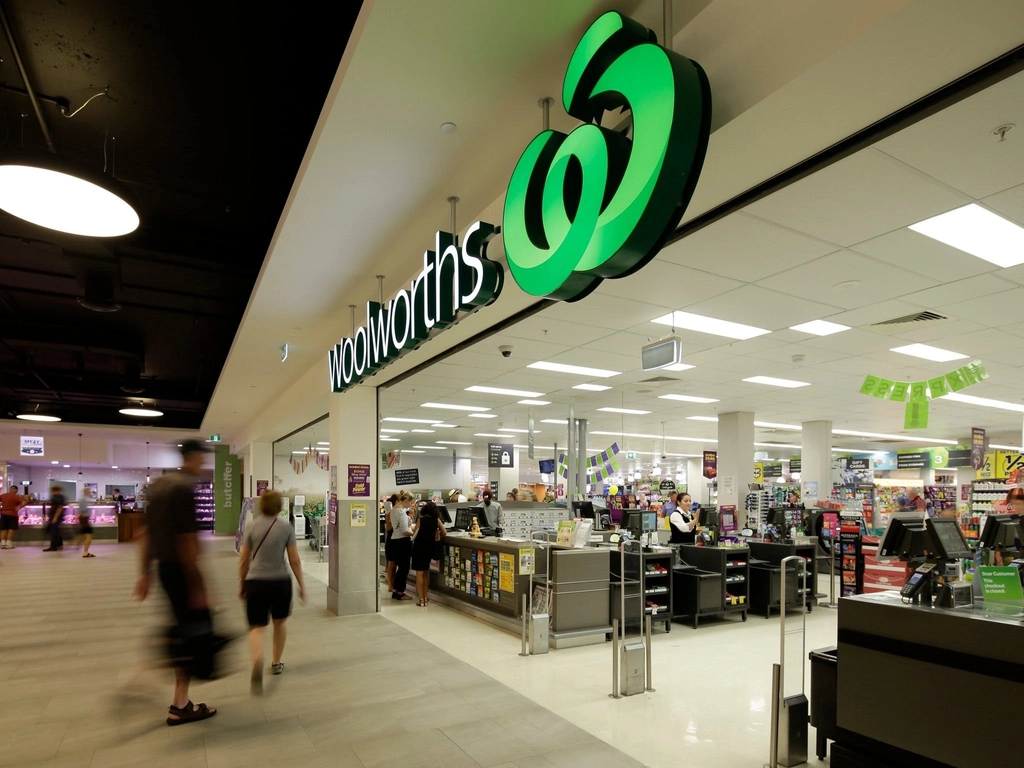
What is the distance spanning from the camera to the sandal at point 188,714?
169 inches

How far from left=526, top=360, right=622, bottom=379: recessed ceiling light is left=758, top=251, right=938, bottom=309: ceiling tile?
3811 mm

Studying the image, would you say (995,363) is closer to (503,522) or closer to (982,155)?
(982,155)

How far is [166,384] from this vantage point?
16047 millimetres

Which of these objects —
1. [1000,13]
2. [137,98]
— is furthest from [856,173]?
[137,98]

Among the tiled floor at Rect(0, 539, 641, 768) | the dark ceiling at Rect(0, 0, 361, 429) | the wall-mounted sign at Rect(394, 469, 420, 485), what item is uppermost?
the dark ceiling at Rect(0, 0, 361, 429)

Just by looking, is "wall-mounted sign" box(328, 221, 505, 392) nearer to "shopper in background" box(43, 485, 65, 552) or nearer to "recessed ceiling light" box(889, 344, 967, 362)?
"recessed ceiling light" box(889, 344, 967, 362)

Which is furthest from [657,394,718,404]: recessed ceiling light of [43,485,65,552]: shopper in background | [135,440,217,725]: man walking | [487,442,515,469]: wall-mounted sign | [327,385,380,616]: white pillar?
[43,485,65,552]: shopper in background

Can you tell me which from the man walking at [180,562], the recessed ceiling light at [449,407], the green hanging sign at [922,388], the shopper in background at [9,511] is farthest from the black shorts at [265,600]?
Answer: the shopper in background at [9,511]

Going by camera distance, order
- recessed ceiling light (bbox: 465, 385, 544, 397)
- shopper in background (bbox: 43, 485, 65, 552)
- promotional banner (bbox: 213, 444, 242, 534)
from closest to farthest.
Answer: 1. recessed ceiling light (bbox: 465, 385, 544, 397)
2. shopper in background (bbox: 43, 485, 65, 552)
3. promotional banner (bbox: 213, 444, 242, 534)

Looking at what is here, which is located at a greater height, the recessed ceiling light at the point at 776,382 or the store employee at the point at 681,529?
the recessed ceiling light at the point at 776,382

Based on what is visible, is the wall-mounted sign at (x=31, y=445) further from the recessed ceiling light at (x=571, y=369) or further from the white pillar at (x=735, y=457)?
the white pillar at (x=735, y=457)

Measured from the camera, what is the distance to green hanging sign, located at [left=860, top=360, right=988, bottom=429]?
692 centimetres

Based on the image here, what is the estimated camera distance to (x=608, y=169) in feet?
7.41

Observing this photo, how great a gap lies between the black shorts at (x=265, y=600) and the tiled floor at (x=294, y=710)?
0.31m
